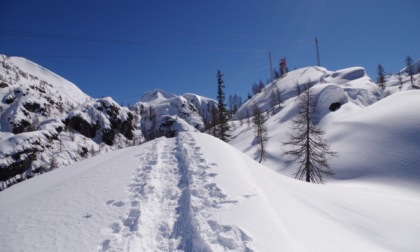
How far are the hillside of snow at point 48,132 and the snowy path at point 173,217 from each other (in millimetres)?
40709

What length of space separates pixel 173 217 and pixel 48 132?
53.5 m

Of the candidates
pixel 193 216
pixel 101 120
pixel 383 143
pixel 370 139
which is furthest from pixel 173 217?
pixel 101 120

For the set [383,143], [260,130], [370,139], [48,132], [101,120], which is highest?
[101,120]

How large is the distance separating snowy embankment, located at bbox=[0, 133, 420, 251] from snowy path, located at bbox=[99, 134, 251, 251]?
0.02m

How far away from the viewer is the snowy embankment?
485cm

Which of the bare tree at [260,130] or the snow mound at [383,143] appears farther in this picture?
the bare tree at [260,130]

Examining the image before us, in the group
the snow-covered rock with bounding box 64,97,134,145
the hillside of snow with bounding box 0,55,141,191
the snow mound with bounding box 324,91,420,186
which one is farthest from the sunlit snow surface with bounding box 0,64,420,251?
the snow-covered rock with bounding box 64,97,134,145

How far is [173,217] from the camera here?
606 cm

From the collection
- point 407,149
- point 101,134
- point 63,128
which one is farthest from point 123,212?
point 101,134

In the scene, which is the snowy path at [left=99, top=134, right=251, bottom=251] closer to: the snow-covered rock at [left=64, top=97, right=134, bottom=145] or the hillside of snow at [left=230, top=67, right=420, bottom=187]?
the hillside of snow at [left=230, top=67, right=420, bottom=187]

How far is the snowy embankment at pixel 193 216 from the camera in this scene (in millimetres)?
4852

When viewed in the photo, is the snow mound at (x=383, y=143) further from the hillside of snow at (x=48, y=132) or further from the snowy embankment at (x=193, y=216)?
the hillside of snow at (x=48, y=132)

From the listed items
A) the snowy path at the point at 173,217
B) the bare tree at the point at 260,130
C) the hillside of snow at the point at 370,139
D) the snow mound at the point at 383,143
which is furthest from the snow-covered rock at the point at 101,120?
the snowy path at the point at 173,217

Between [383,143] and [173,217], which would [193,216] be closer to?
[173,217]
